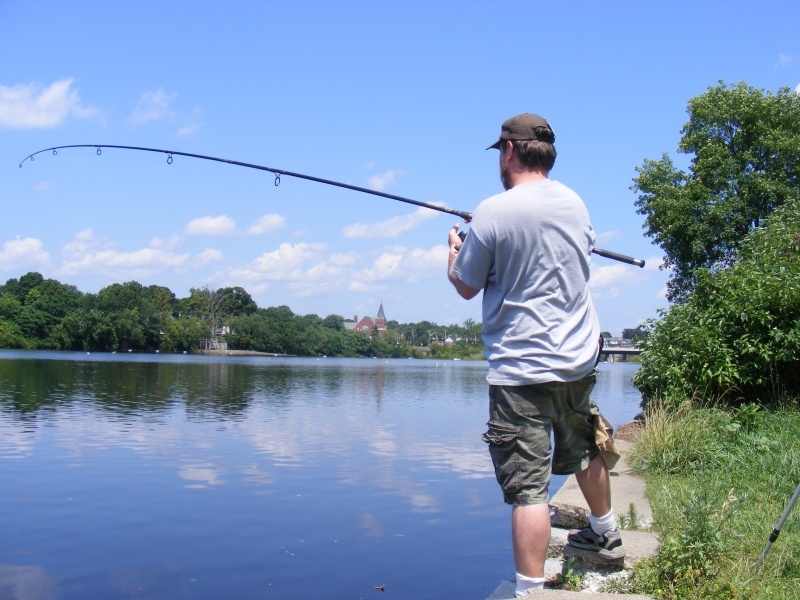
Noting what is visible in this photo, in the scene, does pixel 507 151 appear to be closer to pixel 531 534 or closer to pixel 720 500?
pixel 531 534

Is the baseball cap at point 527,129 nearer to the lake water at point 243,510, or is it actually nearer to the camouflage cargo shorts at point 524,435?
the camouflage cargo shorts at point 524,435

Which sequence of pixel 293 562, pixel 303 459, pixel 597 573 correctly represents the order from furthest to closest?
pixel 303 459 < pixel 293 562 < pixel 597 573

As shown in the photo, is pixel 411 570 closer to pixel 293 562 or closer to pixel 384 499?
pixel 293 562

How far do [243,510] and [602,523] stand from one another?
508cm

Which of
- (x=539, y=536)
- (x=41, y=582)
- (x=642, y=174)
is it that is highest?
(x=642, y=174)

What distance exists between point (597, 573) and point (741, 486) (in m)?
→ 2.58

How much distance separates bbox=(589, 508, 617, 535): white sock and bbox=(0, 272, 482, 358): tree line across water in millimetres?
92404

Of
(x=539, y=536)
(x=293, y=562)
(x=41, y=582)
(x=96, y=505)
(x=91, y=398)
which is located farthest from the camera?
(x=91, y=398)

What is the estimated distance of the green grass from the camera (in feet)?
11.7

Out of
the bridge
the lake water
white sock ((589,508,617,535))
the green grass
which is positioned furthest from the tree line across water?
white sock ((589,508,617,535))

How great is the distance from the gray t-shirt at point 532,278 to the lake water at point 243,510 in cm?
280

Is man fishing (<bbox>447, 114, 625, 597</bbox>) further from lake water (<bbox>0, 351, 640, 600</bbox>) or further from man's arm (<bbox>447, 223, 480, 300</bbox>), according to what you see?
Result: lake water (<bbox>0, 351, 640, 600</bbox>)

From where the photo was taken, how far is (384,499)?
340 inches

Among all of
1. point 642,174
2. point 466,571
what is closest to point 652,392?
point 466,571
